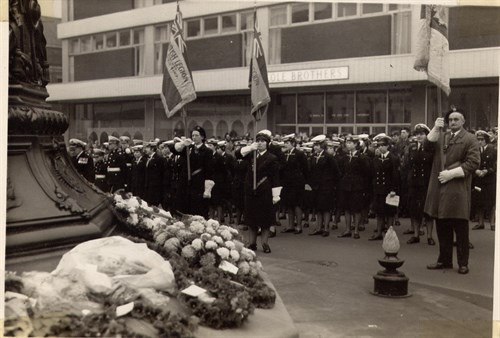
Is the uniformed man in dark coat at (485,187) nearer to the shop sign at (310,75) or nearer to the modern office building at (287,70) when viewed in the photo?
the modern office building at (287,70)

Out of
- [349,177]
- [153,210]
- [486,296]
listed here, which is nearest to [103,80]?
[349,177]

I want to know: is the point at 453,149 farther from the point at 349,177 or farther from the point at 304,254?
the point at 349,177

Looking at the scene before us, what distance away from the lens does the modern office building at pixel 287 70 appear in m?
13.8

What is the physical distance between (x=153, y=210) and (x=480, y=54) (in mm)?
10194

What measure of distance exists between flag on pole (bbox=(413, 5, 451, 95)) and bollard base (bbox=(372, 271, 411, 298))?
2.27m

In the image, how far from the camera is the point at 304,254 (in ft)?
29.2

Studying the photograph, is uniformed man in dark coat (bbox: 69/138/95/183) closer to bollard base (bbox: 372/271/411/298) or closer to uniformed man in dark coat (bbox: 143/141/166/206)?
uniformed man in dark coat (bbox: 143/141/166/206)

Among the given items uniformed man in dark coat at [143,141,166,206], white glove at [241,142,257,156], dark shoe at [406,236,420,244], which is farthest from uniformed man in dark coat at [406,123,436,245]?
uniformed man in dark coat at [143,141,166,206]

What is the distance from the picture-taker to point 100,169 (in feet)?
45.4

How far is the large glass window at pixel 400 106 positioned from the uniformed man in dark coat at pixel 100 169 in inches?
293

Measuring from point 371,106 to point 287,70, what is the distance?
245 cm

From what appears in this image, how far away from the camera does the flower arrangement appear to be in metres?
4.14

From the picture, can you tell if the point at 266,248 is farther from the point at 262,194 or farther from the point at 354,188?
the point at 354,188

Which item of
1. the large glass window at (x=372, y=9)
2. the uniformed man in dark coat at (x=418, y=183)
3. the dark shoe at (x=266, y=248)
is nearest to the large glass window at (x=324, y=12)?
the large glass window at (x=372, y=9)
